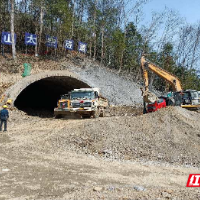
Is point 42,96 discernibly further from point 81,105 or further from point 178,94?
point 178,94

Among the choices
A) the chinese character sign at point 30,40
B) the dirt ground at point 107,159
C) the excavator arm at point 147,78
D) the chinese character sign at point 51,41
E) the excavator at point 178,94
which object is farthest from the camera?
the chinese character sign at point 51,41

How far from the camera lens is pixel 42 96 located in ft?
109

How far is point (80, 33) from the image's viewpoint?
34375 mm

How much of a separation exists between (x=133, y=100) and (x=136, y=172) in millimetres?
20441

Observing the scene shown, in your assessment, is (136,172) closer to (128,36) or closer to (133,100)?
(133,100)

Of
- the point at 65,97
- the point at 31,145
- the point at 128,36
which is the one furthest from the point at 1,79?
the point at 128,36

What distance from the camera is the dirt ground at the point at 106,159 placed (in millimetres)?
5621

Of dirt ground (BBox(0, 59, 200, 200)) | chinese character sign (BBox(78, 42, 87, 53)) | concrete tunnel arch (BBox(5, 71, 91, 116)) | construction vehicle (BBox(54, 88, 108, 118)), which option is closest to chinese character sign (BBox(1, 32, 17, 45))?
concrete tunnel arch (BBox(5, 71, 91, 116))

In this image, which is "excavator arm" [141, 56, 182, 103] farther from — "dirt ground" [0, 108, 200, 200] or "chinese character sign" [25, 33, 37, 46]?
"chinese character sign" [25, 33, 37, 46]

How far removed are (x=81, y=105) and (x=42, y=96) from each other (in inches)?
687

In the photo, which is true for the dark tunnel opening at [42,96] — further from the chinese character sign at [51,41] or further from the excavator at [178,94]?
the excavator at [178,94]

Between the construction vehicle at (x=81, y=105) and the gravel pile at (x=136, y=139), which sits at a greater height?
the construction vehicle at (x=81, y=105)

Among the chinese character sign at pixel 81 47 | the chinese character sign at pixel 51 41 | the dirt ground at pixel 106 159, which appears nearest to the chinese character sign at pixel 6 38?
the chinese character sign at pixel 51 41
